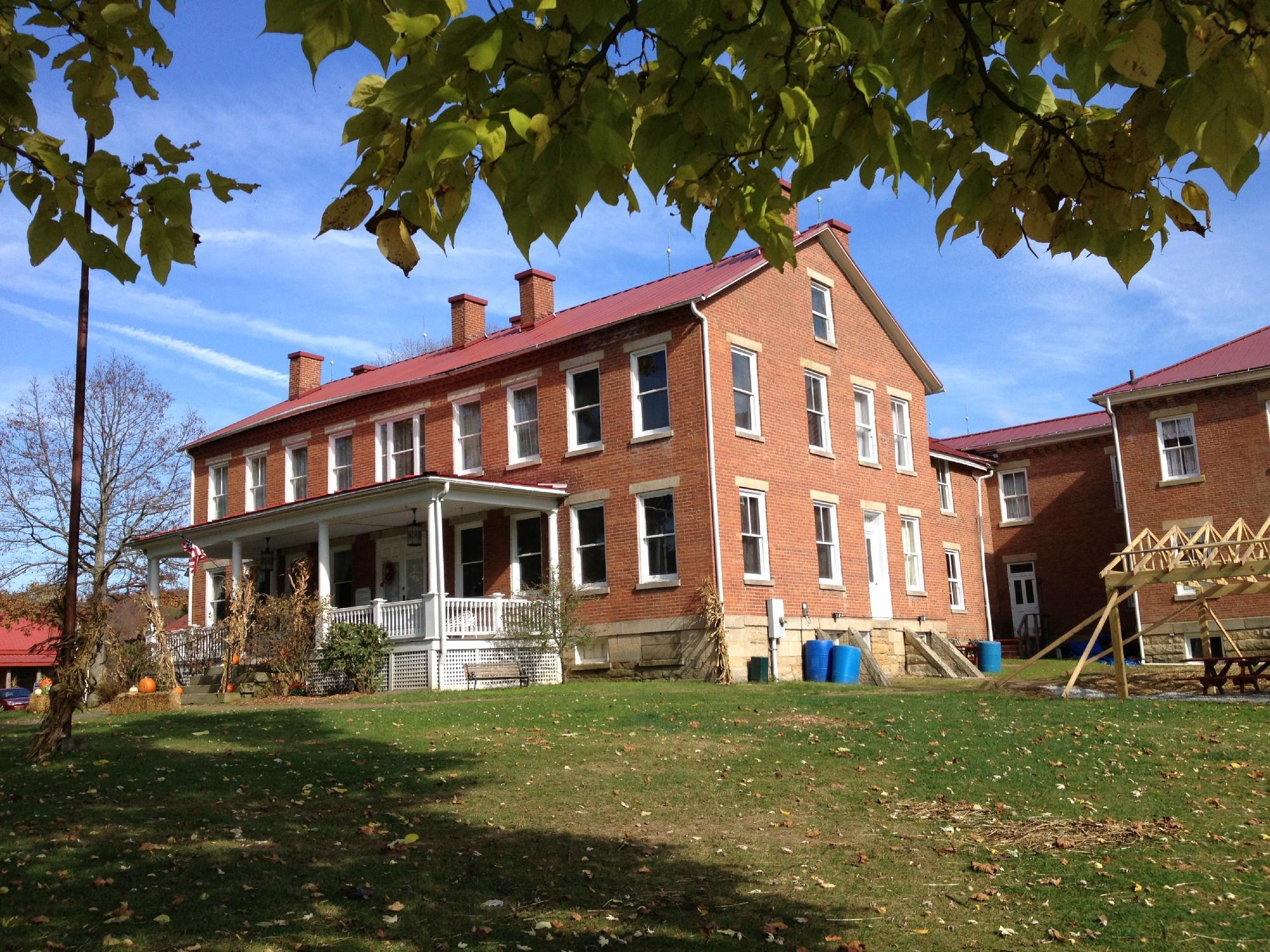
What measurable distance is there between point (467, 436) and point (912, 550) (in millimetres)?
11861

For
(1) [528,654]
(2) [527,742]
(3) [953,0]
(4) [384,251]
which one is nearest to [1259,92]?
(3) [953,0]

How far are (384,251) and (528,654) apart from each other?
1899 cm

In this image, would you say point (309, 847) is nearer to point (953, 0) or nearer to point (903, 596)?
point (953, 0)

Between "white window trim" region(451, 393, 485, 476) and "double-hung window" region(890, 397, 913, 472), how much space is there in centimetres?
1067

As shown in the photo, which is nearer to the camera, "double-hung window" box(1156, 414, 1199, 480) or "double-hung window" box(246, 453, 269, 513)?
"double-hung window" box(1156, 414, 1199, 480)

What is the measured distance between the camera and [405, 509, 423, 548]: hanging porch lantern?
24219 millimetres

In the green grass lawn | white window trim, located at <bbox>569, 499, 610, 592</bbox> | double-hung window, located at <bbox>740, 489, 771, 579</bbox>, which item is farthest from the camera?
white window trim, located at <bbox>569, 499, 610, 592</bbox>

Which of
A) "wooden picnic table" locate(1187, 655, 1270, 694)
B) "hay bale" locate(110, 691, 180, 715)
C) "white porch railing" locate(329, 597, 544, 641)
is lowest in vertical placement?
"wooden picnic table" locate(1187, 655, 1270, 694)

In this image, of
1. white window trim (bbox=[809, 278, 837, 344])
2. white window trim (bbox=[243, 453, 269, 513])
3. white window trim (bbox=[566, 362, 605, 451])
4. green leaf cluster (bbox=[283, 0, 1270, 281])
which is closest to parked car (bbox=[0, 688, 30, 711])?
white window trim (bbox=[243, 453, 269, 513])

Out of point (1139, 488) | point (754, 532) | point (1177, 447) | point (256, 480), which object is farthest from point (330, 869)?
point (1177, 447)

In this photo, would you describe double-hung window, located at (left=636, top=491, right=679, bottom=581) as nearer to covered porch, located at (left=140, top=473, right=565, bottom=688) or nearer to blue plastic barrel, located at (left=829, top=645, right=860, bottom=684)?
covered porch, located at (left=140, top=473, right=565, bottom=688)

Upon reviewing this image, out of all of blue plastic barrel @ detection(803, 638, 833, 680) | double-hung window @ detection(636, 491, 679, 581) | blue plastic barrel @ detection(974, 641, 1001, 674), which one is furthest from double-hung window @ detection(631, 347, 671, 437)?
blue plastic barrel @ detection(974, 641, 1001, 674)

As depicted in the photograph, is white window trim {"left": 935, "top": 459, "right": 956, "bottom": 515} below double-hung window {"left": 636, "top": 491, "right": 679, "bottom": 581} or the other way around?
the other way around

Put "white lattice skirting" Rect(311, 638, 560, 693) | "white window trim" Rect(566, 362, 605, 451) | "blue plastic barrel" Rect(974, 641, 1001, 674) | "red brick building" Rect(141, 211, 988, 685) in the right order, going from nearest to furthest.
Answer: "white lattice skirting" Rect(311, 638, 560, 693)
"red brick building" Rect(141, 211, 988, 685)
"white window trim" Rect(566, 362, 605, 451)
"blue plastic barrel" Rect(974, 641, 1001, 674)
